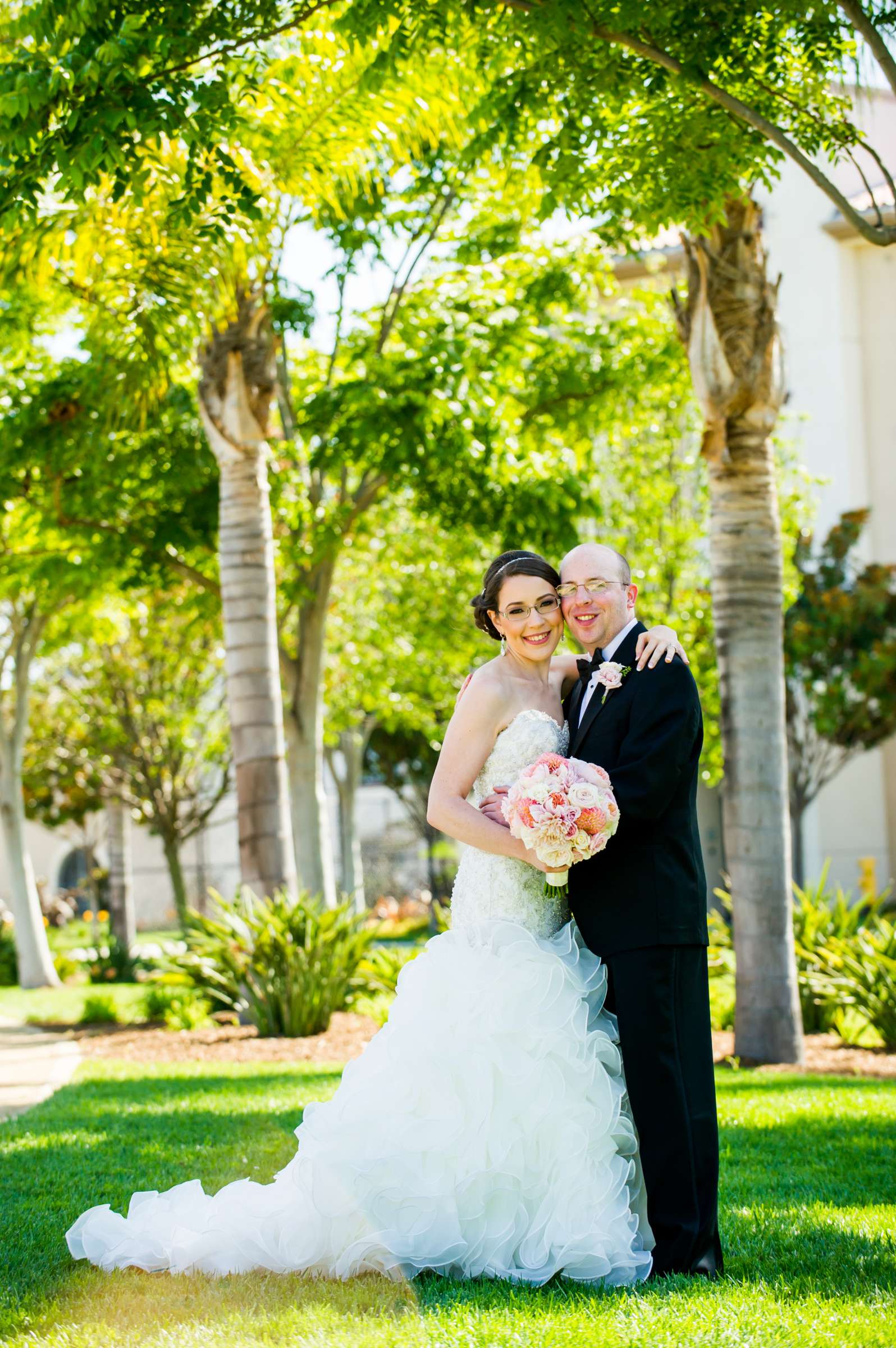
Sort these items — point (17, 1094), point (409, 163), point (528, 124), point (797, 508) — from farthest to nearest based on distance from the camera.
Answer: point (797, 508) → point (409, 163) → point (17, 1094) → point (528, 124)

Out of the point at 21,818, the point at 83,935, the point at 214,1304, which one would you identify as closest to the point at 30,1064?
the point at 214,1304

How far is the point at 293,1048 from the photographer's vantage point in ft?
30.8

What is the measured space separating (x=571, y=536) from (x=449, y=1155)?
28.7 ft

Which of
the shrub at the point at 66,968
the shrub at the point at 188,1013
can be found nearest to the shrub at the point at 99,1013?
the shrub at the point at 188,1013

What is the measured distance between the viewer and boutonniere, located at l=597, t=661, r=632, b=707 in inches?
163

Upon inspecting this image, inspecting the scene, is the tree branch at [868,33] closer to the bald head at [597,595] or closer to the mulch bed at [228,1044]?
the bald head at [597,595]

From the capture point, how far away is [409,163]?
38.5 ft

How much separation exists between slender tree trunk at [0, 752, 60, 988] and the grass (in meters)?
0.24

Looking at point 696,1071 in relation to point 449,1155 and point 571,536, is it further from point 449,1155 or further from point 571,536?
point 571,536

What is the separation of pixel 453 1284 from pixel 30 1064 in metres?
6.44

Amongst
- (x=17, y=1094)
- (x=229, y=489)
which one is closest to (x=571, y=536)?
(x=229, y=489)

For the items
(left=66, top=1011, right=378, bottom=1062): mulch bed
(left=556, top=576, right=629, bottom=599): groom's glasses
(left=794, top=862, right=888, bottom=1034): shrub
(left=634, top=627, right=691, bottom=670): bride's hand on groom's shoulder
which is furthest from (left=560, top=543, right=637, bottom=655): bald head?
(left=794, top=862, right=888, bottom=1034): shrub

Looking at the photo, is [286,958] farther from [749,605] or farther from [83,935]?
[83,935]

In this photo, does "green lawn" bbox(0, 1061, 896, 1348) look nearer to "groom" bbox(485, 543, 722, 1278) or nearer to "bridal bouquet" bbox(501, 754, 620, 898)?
"groom" bbox(485, 543, 722, 1278)
